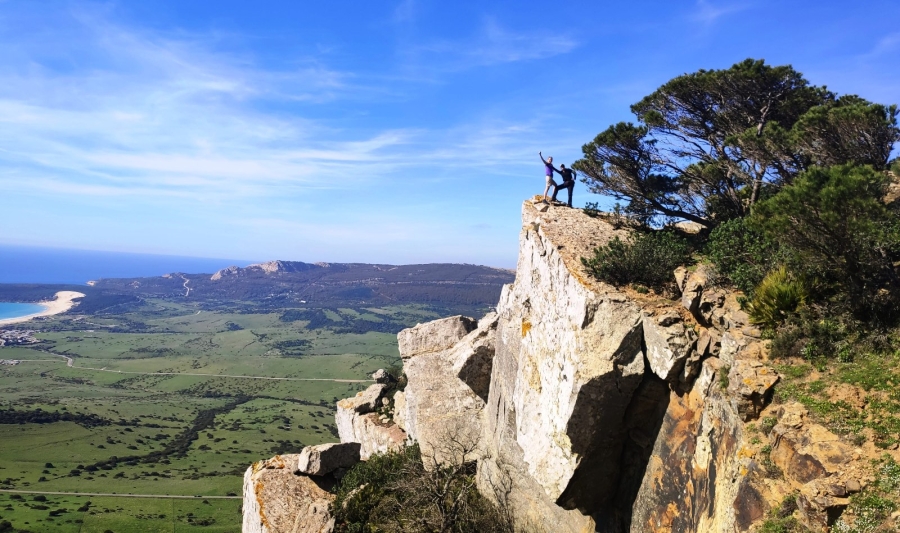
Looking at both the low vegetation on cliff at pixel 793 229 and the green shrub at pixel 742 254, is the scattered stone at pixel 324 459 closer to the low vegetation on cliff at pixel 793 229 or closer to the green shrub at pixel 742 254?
the low vegetation on cliff at pixel 793 229

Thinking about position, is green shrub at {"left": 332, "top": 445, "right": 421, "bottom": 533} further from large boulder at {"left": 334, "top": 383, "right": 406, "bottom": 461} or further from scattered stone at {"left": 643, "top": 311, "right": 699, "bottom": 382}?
scattered stone at {"left": 643, "top": 311, "right": 699, "bottom": 382}

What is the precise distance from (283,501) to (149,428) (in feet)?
356

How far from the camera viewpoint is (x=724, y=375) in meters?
11.8

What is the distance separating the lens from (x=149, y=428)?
11094cm

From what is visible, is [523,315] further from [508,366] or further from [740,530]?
[740,530]

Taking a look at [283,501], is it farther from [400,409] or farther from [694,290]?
[694,290]

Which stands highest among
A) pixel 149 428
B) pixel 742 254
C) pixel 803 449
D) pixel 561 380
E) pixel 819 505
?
pixel 742 254

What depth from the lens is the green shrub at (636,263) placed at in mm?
16141

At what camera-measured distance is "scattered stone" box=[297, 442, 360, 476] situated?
25.7m

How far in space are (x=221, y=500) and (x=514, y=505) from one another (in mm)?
67353

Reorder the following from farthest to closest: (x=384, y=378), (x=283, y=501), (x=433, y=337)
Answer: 1. (x=384, y=378)
2. (x=433, y=337)
3. (x=283, y=501)

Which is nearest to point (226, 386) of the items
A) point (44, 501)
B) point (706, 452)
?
point (44, 501)

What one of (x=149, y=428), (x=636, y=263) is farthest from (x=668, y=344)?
(x=149, y=428)

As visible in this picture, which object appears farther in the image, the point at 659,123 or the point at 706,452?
the point at 659,123
